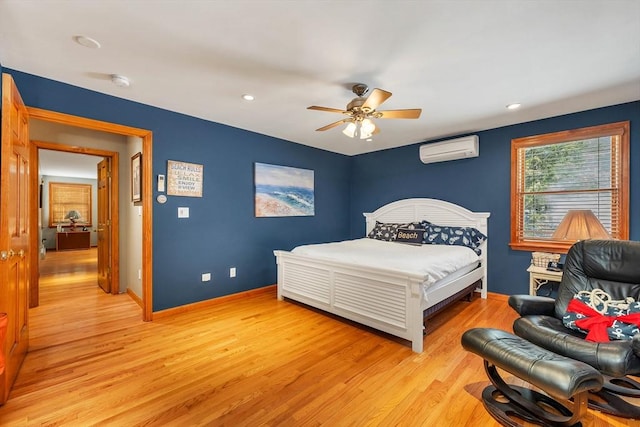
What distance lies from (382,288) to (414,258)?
0.53 metres

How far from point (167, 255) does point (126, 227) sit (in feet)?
4.77

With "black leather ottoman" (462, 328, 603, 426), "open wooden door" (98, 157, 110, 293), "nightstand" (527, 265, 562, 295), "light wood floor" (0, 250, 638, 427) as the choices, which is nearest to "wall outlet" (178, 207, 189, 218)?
"light wood floor" (0, 250, 638, 427)

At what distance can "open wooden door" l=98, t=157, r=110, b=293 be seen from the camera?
4.26 meters

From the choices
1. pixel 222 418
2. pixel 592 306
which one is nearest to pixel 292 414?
pixel 222 418

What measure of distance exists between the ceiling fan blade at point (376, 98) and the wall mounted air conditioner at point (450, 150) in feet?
7.45

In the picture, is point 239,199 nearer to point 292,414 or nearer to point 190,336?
point 190,336

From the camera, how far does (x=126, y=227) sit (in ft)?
13.9

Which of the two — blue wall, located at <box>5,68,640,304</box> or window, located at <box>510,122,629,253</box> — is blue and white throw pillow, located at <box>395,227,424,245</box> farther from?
window, located at <box>510,122,629,253</box>

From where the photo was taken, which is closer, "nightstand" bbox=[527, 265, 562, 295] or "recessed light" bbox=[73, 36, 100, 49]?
"recessed light" bbox=[73, 36, 100, 49]

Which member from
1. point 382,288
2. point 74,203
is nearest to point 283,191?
point 382,288

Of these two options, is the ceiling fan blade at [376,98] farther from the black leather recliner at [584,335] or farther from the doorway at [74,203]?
the doorway at [74,203]

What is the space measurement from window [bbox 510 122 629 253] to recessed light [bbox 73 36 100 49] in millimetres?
4642

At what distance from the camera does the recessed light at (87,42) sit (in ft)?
6.40

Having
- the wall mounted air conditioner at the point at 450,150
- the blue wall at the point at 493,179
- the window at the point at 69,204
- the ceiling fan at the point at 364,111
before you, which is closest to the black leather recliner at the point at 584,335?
the blue wall at the point at 493,179
